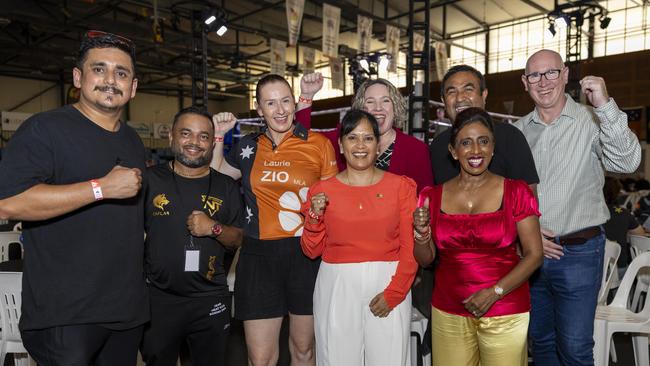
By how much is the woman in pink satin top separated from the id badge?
3.27 feet

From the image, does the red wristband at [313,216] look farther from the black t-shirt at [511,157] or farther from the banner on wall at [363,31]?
the banner on wall at [363,31]

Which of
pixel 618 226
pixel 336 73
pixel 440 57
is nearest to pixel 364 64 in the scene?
pixel 336 73

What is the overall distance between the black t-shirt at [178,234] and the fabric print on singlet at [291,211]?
28 centimetres

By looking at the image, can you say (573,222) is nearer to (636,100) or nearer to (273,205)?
(273,205)

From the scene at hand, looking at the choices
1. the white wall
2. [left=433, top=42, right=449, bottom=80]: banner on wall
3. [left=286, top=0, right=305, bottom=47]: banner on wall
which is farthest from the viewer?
the white wall

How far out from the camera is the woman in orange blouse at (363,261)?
76.7 inches

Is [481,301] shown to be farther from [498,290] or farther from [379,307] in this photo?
[379,307]

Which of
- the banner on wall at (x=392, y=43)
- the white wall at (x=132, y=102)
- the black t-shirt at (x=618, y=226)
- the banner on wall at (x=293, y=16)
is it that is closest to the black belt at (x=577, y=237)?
the black t-shirt at (x=618, y=226)

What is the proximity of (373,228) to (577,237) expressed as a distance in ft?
3.44

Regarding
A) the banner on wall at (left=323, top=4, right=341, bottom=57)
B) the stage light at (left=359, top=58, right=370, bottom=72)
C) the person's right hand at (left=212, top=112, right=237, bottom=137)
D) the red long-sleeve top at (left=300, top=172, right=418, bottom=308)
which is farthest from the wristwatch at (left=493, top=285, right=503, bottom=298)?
the stage light at (left=359, top=58, right=370, bottom=72)

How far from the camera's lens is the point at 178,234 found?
213 cm

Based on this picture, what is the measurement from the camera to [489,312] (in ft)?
6.10

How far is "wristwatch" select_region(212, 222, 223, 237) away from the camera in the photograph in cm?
212

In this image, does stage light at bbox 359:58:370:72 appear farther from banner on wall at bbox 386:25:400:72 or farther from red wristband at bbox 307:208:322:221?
red wristband at bbox 307:208:322:221
